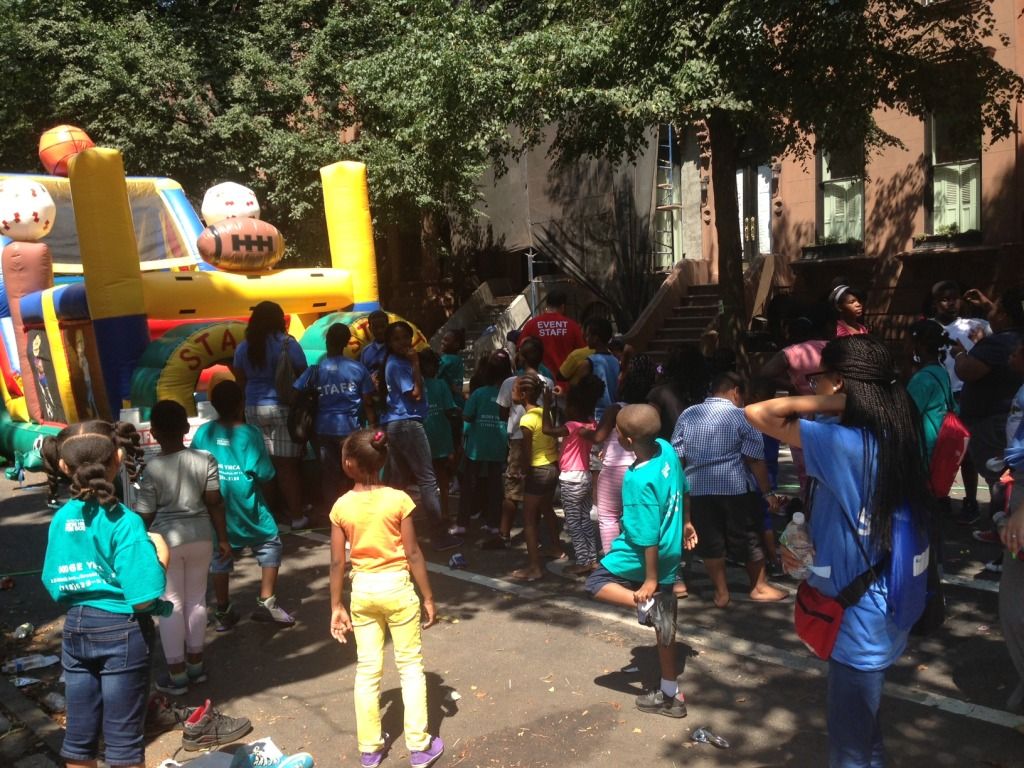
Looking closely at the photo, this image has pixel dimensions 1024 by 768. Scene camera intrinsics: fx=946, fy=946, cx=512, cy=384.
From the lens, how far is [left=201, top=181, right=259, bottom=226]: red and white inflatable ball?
11680 mm

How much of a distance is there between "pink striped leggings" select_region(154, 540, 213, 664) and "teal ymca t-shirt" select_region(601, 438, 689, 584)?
2.16 m

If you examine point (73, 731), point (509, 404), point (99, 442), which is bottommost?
point (73, 731)

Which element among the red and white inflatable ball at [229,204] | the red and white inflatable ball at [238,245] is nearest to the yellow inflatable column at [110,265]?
the red and white inflatable ball at [238,245]

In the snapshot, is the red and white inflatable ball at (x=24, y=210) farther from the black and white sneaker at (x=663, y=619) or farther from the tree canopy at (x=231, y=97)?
the black and white sneaker at (x=663, y=619)

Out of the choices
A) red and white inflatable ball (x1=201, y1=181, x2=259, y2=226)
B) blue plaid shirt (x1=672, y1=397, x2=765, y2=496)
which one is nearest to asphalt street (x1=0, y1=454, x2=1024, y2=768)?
blue plaid shirt (x1=672, y1=397, x2=765, y2=496)

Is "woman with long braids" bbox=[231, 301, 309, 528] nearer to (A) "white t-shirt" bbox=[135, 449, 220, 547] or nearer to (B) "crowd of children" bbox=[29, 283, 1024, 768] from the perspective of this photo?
(B) "crowd of children" bbox=[29, 283, 1024, 768]

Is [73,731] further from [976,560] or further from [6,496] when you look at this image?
[6,496]

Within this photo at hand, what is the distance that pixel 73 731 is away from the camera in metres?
3.70

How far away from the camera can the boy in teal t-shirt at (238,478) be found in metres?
5.66

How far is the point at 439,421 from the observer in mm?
8070

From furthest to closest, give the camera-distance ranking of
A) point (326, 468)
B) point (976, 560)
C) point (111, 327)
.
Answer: point (111, 327) < point (326, 468) < point (976, 560)

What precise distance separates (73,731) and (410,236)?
2203 cm

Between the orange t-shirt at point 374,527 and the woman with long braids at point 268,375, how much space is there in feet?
12.7

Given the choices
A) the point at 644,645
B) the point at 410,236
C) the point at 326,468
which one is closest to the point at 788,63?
the point at 326,468
